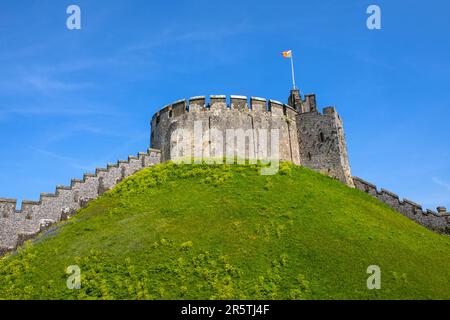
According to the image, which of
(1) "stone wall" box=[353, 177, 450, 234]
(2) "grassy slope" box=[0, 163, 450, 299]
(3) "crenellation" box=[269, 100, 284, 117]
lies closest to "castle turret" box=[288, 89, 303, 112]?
(3) "crenellation" box=[269, 100, 284, 117]

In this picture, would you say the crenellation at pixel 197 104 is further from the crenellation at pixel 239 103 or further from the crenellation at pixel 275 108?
the crenellation at pixel 275 108

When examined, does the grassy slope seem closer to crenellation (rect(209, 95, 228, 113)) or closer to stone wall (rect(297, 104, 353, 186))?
stone wall (rect(297, 104, 353, 186))

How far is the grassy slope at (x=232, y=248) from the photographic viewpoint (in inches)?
789

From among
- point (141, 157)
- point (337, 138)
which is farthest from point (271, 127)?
point (141, 157)

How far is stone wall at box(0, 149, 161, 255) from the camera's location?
3014cm

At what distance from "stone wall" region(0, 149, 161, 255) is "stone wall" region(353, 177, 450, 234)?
2063 centimetres

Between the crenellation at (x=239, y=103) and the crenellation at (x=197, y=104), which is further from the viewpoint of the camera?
the crenellation at (x=239, y=103)

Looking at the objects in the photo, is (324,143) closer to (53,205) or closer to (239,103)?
(239,103)

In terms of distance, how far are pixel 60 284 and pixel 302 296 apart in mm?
10989

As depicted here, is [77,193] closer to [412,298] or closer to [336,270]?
[336,270]

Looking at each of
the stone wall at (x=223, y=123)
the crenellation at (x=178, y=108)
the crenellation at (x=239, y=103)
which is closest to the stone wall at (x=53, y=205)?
the stone wall at (x=223, y=123)

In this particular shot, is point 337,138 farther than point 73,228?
Yes

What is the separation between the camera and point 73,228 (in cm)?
2828

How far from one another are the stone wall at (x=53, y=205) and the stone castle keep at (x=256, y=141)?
0.07 m
